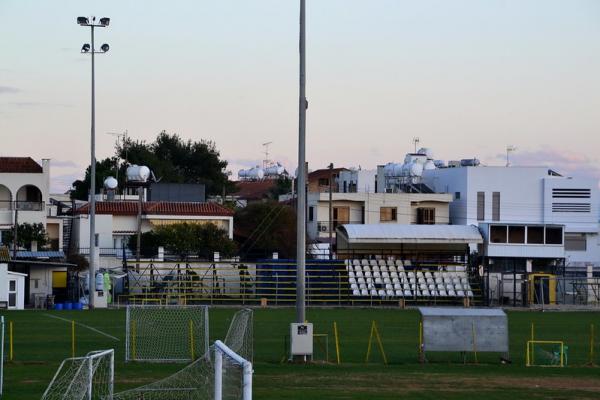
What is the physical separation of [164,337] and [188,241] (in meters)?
50.1

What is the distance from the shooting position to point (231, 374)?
1952 cm

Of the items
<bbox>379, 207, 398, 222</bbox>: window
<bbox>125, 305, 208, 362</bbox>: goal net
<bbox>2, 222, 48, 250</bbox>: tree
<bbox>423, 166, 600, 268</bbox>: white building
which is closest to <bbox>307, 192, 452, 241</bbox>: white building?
<bbox>379, 207, 398, 222</bbox>: window

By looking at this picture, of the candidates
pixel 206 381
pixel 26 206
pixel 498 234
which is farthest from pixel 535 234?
pixel 206 381

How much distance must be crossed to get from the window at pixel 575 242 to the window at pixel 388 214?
15.9m

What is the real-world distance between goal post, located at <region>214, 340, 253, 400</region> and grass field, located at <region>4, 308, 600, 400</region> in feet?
19.5

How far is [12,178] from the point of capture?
8806cm

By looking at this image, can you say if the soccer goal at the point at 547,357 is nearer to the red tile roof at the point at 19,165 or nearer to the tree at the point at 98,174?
the red tile roof at the point at 19,165

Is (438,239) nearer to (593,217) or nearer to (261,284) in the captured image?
(261,284)

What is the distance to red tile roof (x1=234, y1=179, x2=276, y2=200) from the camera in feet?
483

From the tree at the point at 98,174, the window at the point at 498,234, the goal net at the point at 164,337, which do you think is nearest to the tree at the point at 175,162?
the tree at the point at 98,174

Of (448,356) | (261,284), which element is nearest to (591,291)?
(261,284)

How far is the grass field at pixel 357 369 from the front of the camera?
26297mm

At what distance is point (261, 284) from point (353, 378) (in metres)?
45.8

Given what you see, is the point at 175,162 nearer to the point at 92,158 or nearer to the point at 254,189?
the point at 254,189
